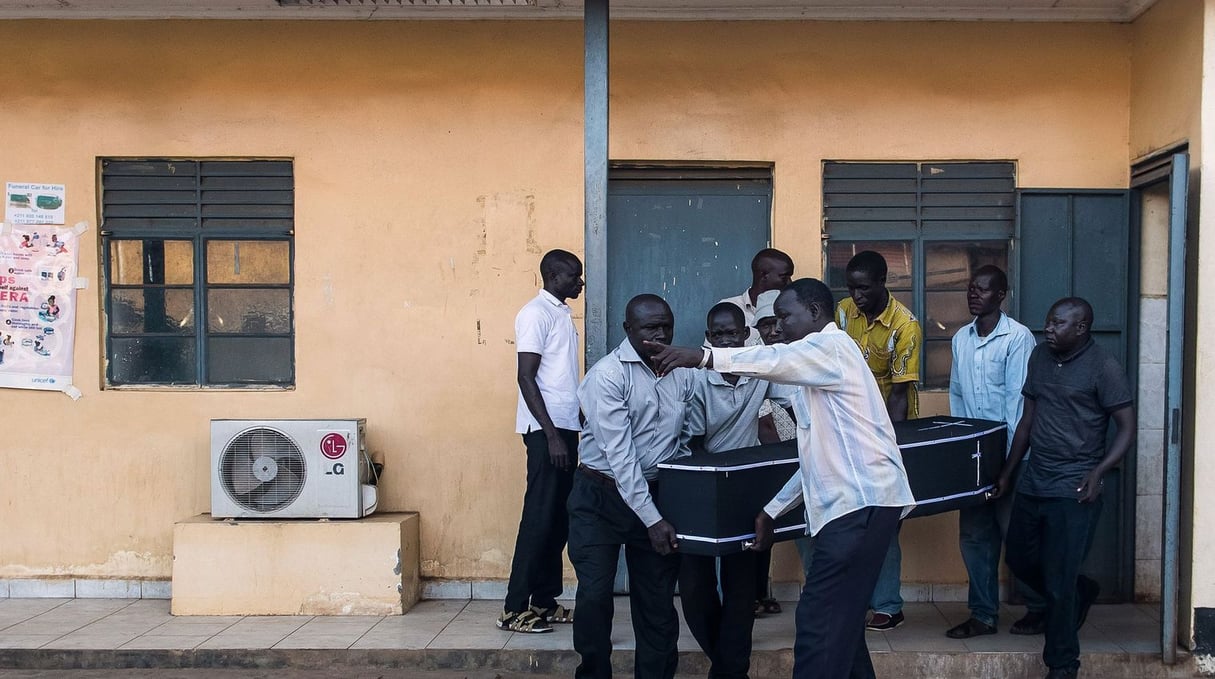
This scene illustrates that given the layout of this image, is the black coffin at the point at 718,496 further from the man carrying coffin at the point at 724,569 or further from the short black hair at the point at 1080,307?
the short black hair at the point at 1080,307

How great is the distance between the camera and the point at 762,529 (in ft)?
13.5

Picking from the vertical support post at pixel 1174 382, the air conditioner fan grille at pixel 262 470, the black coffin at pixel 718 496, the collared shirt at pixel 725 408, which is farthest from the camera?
the air conditioner fan grille at pixel 262 470

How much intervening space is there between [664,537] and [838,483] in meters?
0.72

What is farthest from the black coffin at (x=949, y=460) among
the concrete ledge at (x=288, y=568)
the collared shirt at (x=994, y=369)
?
the concrete ledge at (x=288, y=568)

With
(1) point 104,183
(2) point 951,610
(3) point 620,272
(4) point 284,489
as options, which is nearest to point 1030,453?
(2) point 951,610

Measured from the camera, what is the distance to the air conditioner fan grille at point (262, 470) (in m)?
5.80

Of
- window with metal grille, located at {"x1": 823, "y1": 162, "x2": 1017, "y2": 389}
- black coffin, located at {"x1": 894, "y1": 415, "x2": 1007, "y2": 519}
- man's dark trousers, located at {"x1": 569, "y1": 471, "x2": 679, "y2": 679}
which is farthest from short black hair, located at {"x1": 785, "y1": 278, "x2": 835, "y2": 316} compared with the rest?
window with metal grille, located at {"x1": 823, "y1": 162, "x2": 1017, "y2": 389}

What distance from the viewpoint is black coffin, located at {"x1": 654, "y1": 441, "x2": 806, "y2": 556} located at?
4047mm

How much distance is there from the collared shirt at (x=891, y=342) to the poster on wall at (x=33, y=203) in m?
4.45

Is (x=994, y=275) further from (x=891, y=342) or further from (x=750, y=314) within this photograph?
(x=750, y=314)

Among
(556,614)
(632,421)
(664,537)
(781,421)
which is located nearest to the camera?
(664,537)

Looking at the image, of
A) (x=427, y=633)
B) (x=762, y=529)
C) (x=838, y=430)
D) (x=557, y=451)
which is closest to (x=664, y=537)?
(x=762, y=529)

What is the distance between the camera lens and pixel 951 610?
5.91 metres

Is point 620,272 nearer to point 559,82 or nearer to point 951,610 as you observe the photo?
point 559,82
